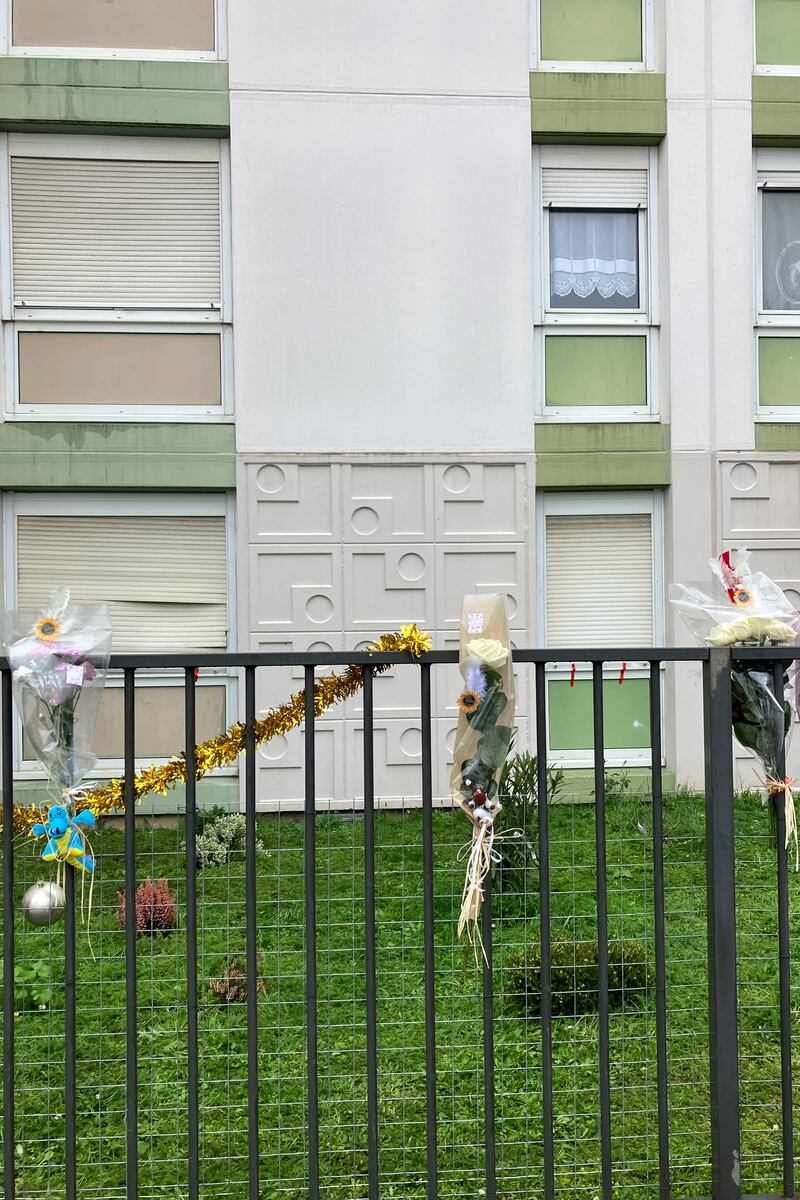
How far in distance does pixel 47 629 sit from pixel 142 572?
19.9 feet

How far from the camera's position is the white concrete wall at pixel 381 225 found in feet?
26.4

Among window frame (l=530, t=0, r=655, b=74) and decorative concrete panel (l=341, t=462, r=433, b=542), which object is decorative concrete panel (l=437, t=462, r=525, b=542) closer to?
decorative concrete panel (l=341, t=462, r=433, b=542)

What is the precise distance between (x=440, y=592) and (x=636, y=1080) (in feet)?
16.0

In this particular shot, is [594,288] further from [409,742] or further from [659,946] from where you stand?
[659,946]

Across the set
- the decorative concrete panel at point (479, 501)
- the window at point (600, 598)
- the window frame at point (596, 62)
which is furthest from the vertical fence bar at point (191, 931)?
the window frame at point (596, 62)

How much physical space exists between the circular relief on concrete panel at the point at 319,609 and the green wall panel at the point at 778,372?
4170 millimetres

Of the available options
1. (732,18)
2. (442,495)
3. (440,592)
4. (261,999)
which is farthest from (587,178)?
(261,999)

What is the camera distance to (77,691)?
2559mm

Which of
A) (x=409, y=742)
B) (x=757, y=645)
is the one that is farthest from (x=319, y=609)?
(x=757, y=645)

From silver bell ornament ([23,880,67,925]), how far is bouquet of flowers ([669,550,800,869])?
74.4 inches

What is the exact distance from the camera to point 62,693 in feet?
8.30

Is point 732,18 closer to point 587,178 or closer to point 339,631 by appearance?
point 587,178

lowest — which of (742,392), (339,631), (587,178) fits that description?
(339,631)

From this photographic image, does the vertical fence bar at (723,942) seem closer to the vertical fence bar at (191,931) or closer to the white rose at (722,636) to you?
the white rose at (722,636)
